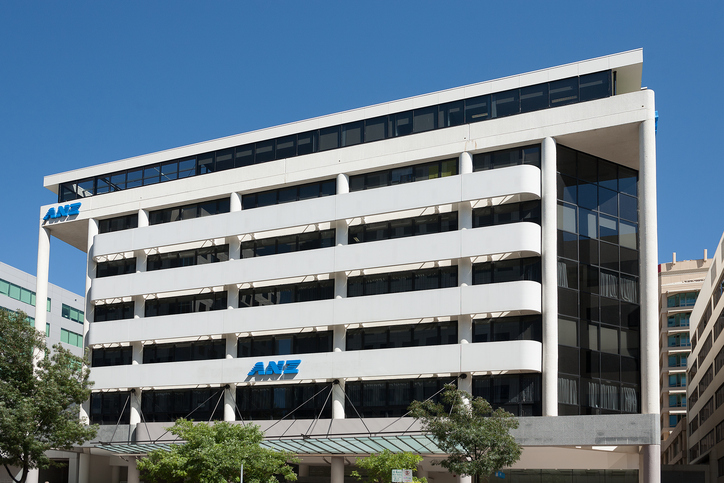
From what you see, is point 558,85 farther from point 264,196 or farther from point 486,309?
point 264,196

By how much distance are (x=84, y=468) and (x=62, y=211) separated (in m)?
19.7

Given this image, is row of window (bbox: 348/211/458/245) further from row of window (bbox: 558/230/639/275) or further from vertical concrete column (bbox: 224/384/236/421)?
vertical concrete column (bbox: 224/384/236/421)

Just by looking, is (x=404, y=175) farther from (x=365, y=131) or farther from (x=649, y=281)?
(x=649, y=281)

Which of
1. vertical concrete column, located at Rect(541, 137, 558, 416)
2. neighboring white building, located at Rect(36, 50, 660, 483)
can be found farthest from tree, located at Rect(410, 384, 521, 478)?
neighboring white building, located at Rect(36, 50, 660, 483)

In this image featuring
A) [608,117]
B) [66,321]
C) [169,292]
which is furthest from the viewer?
[66,321]

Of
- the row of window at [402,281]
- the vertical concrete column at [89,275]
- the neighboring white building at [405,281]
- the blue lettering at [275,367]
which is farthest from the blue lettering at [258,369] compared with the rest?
the vertical concrete column at [89,275]

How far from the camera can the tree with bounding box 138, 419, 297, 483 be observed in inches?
1591

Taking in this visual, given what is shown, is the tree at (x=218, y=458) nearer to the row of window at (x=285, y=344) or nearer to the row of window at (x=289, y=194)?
the row of window at (x=285, y=344)

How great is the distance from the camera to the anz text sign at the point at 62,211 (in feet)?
216

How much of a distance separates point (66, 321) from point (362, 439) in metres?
67.2

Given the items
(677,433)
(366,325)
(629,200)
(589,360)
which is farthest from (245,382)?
(677,433)

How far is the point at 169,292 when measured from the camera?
2383 inches

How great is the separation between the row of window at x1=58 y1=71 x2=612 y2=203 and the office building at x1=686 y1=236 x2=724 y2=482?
95.8ft

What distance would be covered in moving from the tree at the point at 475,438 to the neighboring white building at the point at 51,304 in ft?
176
